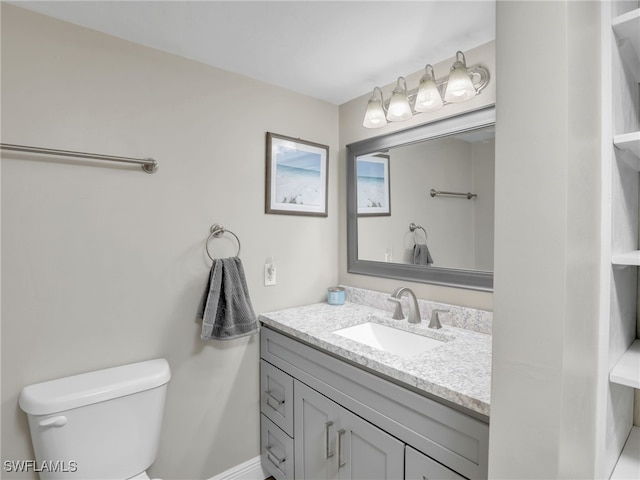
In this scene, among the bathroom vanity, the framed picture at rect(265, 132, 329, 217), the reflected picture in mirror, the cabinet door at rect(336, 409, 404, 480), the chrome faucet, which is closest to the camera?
the bathroom vanity

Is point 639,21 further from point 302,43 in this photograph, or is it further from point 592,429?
point 302,43

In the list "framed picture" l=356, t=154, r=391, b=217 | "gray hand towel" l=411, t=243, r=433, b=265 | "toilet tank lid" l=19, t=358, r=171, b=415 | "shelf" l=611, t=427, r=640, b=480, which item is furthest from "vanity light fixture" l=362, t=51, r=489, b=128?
"toilet tank lid" l=19, t=358, r=171, b=415

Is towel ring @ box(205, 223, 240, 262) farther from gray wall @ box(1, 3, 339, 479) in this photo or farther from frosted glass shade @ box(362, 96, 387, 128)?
frosted glass shade @ box(362, 96, 387, 128)

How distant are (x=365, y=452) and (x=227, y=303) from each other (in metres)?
0.86

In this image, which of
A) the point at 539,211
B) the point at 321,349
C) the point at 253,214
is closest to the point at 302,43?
the point at 253,214

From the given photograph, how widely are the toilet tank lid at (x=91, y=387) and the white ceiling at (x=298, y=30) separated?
139cm

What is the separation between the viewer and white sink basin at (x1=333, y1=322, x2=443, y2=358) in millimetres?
1511

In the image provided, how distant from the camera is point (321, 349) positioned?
4.66ft

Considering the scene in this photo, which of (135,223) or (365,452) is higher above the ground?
(135,223)

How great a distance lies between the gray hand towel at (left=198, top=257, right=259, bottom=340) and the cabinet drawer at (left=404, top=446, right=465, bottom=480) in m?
0.87

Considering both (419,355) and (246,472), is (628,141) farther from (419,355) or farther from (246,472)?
(246,472)

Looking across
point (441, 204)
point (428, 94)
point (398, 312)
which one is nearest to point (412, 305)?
point (398, 312)

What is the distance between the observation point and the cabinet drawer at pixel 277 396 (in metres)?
1.59

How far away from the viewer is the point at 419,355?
1.21 metres
